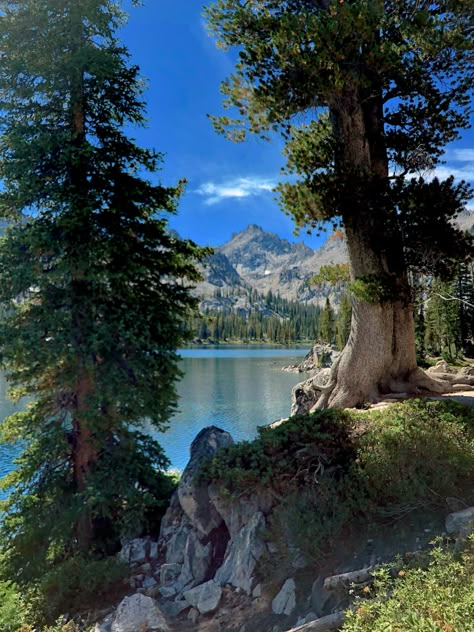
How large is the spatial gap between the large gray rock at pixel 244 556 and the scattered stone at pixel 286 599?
1.56ft

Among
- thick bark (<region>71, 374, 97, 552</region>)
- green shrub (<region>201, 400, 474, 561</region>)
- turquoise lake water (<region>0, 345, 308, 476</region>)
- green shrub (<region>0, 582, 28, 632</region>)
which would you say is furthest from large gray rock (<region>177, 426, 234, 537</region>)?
turquoise lake water (<region>0, 345, 308, 476</region>)

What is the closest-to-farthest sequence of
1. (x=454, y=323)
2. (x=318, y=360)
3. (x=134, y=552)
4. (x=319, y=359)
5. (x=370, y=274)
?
(x=134, y=552), (x=370, y=274), (x=454, y=323), (x=319, y=359), (x=318, y=360)

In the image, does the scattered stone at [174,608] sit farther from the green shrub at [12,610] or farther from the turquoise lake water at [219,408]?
the turquoise lake water at [219,408]

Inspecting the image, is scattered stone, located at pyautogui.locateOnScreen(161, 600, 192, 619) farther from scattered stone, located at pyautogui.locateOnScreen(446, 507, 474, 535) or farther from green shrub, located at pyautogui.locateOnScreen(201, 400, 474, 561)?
scattered stone, located at pyautogui.locateOnScreen(446, 507, 474, 535)

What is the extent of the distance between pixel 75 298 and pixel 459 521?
6.66 m

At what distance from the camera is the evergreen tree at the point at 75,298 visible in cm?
677

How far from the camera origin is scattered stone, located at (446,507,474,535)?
4.13m

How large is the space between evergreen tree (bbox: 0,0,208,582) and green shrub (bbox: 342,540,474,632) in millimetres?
4350

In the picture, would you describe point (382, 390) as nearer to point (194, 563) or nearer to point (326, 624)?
point (194, 563)

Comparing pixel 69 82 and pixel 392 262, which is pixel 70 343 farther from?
pixel 392 262

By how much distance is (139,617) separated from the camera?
4.75m

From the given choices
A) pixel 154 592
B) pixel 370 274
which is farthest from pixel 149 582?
pixel 370 274

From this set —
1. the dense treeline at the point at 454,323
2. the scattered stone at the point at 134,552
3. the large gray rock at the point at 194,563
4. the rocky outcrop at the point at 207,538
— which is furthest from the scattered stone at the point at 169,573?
the dense treeline at the point at 454,323

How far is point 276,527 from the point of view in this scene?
512 cm
